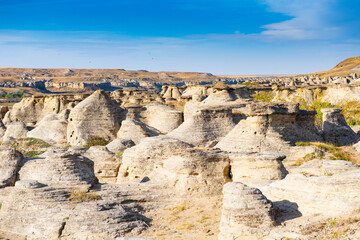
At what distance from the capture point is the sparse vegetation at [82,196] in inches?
465

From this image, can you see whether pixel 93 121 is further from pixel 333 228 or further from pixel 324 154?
pixel 333 228

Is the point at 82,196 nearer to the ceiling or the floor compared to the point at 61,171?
nearer to the floor

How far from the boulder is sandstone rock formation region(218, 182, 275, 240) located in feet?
23.5

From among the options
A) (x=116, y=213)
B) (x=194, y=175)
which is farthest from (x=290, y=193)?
(x=116, y=213)

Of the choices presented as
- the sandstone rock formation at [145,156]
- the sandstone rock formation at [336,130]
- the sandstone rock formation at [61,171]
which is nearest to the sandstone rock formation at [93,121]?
the sandstone rock formation at [145,156]

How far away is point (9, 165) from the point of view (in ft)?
44.3

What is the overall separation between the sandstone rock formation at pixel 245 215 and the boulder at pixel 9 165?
7169 millimetres

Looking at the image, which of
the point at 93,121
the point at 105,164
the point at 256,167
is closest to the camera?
the point at 256,167

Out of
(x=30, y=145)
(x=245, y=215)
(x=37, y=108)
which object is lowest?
(x=30, y=145)

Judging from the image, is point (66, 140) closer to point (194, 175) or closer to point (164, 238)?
point (194, 175)

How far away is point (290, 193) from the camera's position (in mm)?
10938

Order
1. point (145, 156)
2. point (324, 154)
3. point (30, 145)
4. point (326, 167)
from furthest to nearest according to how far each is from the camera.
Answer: point (30, 145) → point (324, 154) → point (145, 156) → point (326, 167)

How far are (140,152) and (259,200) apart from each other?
6495 millimetres

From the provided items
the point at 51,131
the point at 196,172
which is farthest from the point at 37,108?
the point at 196,172
